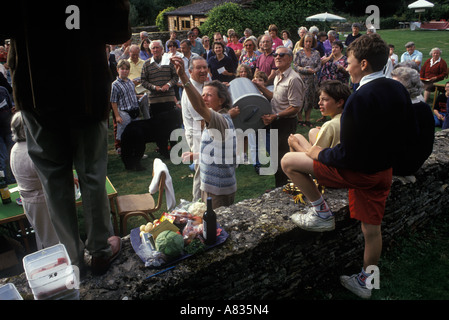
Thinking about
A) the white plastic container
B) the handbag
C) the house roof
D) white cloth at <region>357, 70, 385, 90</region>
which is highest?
the house roof

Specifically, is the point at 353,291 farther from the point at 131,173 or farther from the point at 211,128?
the point at 131,173

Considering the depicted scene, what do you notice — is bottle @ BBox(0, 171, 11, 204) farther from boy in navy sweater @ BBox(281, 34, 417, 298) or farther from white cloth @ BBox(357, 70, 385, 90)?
white cloth @ BBox(357, 70, 385, 90)

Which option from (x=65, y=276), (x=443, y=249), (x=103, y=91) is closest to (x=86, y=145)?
(x=103, y=91)

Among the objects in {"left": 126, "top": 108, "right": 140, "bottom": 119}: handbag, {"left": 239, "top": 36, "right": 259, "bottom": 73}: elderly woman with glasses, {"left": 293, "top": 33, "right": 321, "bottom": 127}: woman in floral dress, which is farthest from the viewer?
{"left": 293, "top": 33, "right": 321, "bottom": 127}: woman in floral dress

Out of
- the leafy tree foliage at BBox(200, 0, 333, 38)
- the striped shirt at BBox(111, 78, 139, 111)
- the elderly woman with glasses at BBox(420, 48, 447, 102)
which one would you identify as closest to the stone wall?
the striped shirt at BBox(111, 78, 139, 111)

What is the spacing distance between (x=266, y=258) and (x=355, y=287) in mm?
1019

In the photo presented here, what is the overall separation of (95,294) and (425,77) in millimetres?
11711

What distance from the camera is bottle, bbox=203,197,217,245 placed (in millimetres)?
2682

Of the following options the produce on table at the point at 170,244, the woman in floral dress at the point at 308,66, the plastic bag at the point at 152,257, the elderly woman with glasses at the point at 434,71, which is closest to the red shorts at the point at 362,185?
the produce on table at the point at 170,244

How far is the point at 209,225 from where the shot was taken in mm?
2703

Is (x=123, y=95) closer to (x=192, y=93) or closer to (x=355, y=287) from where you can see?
(x=192, y=93)

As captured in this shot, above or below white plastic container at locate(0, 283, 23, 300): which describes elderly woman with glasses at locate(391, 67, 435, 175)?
above

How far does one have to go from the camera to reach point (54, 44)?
1791 mm

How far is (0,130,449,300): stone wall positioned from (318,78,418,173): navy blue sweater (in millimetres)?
769
